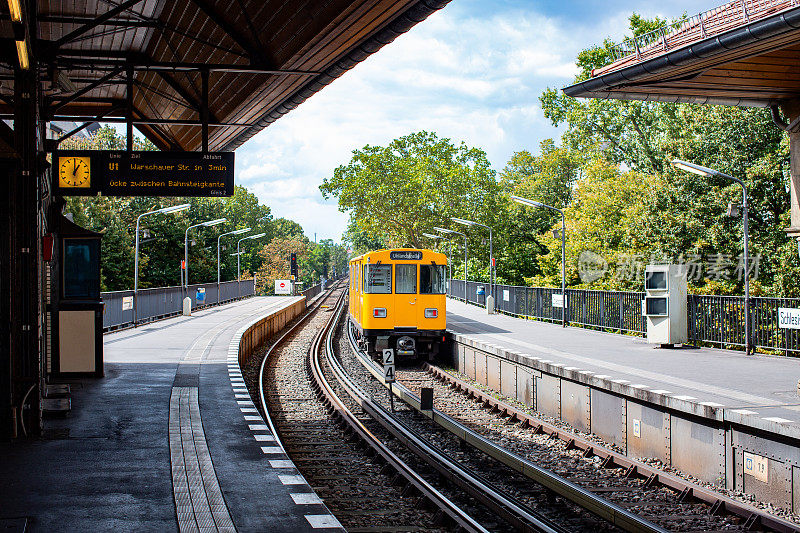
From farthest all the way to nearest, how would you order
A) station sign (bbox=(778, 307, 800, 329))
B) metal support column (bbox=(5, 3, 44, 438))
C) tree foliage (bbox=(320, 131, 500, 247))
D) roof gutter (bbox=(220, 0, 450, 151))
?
1. tree foliage (bbox=(320, 131, 500, 247))
2. station sign (bbox=(778, 307, 800, 329))
3. roof gutter (bbox=(220, 0, 450, 151))
4. metal support column (bbox=(5, 3, 44, 438))

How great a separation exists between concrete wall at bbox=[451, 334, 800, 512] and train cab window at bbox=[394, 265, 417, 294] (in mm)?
6035

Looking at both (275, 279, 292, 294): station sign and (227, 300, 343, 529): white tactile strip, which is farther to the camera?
(275, 279, 292, 294): station sign

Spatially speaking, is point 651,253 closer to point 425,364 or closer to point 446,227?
point 425,364

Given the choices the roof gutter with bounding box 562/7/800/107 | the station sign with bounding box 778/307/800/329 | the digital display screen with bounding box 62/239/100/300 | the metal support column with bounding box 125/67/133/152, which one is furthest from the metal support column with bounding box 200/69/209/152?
Answer: the station sign with bounding box 778/307/800/329

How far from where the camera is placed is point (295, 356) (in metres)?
25.2

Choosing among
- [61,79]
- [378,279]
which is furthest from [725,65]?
[61,79]

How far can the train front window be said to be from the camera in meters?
21.8

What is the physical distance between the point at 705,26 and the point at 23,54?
1096 centimetres

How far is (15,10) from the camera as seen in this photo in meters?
6.07

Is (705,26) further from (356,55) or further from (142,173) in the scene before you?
(142,173)

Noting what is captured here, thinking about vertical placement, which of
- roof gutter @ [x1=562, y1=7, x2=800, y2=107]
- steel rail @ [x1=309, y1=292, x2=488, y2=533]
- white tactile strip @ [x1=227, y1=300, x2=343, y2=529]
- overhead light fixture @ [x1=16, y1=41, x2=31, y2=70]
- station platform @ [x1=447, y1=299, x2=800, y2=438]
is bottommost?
steel rail @ [x1=309, y1=292, x2=488, y2=533]

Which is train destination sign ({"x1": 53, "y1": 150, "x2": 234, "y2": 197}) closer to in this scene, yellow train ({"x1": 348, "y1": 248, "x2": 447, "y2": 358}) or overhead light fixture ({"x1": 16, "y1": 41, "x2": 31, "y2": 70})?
overhead light fixture ({"x1": 16, "y1": 41, "x2": 31, "y2": 70})

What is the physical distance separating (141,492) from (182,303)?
1243 inches

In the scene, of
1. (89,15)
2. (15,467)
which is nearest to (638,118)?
(89,15)
